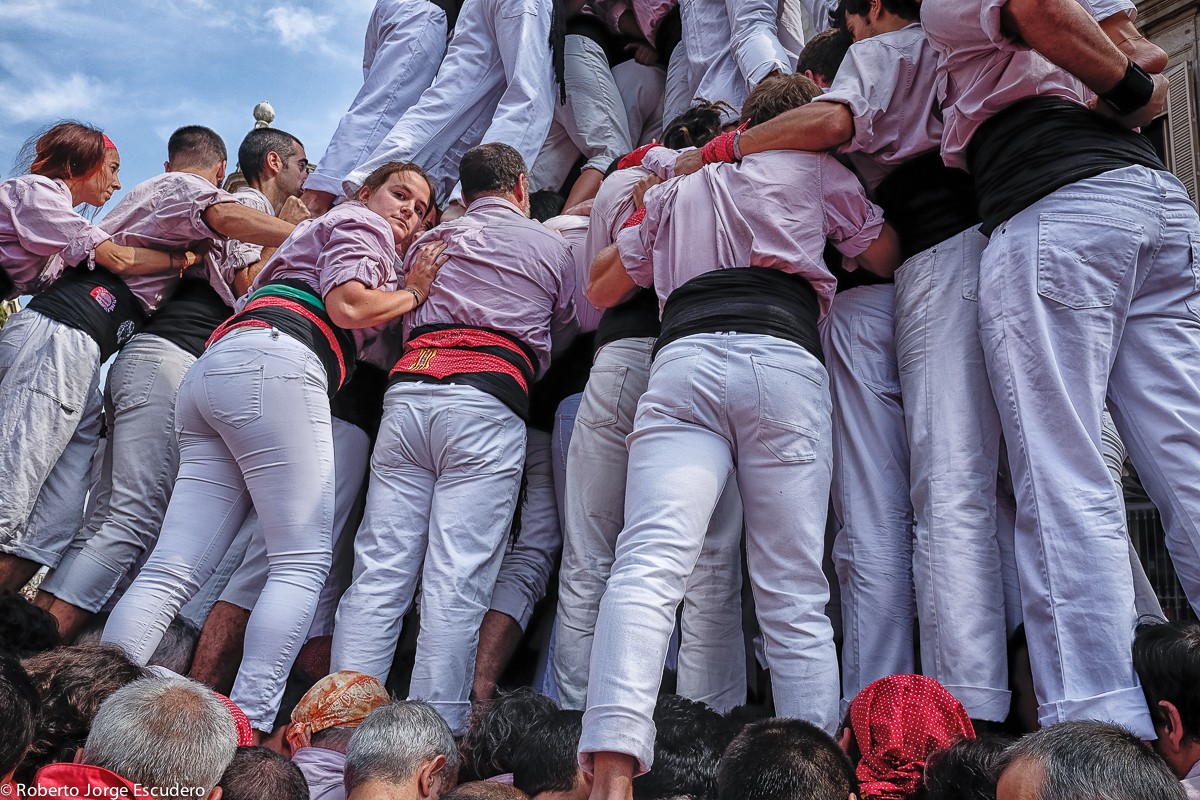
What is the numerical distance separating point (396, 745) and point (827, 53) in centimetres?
292

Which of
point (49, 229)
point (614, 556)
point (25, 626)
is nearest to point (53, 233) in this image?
point (49, 229)

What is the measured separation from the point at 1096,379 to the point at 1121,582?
53cm

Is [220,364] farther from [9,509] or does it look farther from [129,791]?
[129,791]

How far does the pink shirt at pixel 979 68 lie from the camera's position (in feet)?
9.48

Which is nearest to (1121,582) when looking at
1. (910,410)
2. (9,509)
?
(910,410)

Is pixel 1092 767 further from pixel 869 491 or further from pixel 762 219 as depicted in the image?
pixel 762 219

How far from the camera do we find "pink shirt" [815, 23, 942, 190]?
3.25 meters

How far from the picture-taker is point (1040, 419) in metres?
2.70

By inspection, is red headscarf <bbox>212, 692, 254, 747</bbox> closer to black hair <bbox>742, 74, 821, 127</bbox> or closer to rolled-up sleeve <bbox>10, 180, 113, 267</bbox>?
rolled-up sleeve <bbox>10, 180, 113, 267</bbox>

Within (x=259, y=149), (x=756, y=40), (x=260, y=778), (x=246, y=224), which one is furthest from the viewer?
(x=259, y=149)

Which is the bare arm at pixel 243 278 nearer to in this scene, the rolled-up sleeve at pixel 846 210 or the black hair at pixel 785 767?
the rolled-up sleeve at pixel 846 210

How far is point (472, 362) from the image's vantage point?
149 inches

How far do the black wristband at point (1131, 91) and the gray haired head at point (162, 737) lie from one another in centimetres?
271

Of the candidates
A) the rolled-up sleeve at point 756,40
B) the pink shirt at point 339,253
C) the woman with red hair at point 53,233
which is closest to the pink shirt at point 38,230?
the woman with red hair at point 53,233
